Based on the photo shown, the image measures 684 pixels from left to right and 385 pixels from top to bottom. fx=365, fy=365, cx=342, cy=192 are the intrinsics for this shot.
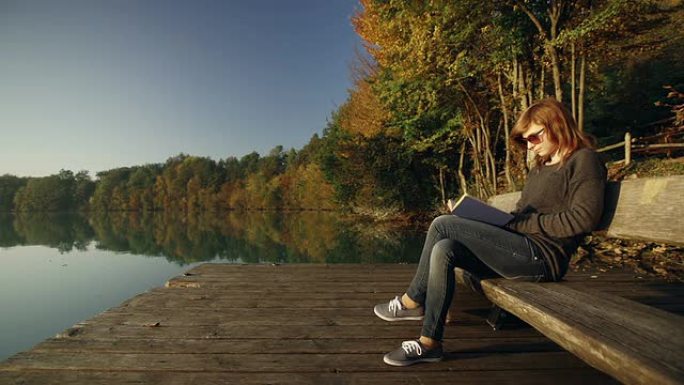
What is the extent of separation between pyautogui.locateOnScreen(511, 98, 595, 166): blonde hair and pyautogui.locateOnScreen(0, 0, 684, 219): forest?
7.36 metres

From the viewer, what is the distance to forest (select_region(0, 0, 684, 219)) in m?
9.50

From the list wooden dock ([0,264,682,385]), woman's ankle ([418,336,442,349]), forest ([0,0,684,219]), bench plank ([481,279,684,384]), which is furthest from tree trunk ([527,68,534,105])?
woman's ankle ([418,336,442,349])

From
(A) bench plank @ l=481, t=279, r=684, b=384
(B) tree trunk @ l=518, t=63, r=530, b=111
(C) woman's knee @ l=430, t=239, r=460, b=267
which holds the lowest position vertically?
(A) bench plank @ l=481, t=279, r=684, b=384

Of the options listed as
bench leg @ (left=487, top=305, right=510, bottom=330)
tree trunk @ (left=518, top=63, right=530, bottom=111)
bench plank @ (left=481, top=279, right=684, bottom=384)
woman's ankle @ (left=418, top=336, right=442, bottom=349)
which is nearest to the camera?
bench plank @ (left=481, top=279, right=684, bottom=384)

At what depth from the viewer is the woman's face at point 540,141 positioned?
7.67 ft

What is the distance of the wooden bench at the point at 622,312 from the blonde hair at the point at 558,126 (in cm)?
35

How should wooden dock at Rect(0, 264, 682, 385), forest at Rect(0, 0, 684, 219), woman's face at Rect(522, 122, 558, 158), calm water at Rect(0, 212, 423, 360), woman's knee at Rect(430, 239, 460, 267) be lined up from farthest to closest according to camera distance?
forest at Rect(0, 0, 684, 219) → calm water at Rect(0, 212, 423, 360) → woman's face at Rect(522, 122, 558, 158) → woman's knee at Rect(430, 239, 460, 267) → wooden dock at Rect(0, 264, 682, 385)

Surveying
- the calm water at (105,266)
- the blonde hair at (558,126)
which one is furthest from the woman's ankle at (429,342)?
the calm water at (105,266)

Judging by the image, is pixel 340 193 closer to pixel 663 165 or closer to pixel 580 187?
pixel 663 165

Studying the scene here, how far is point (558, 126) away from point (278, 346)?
2252 millimetres

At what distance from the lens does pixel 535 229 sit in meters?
2.22

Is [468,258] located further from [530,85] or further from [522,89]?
[530,85]

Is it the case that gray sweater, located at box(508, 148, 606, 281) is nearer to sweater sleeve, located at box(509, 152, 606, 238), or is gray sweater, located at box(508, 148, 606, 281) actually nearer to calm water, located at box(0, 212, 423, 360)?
sweater sleeve, located at box(509, 152, 606, 238)

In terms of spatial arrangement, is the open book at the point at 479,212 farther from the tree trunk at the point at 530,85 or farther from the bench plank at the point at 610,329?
the tree trunk at the point at 530,85
